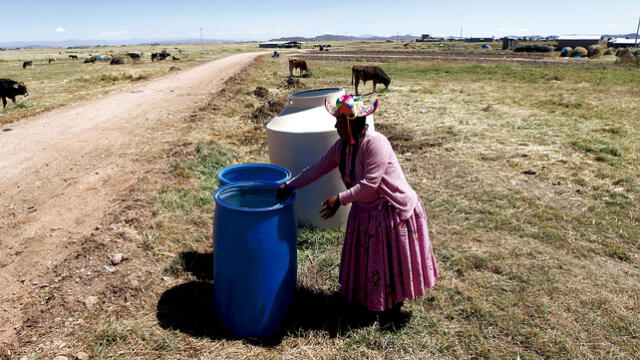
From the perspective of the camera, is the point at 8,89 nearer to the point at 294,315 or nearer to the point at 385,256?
the point at 294,315

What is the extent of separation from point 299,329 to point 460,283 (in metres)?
1.55

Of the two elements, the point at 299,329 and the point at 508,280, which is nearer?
the point at 299,329

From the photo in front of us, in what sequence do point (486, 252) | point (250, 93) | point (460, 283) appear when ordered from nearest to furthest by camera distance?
point (460, 283) → point (486, 252) → point (250, 93)

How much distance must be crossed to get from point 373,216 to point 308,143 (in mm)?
1474

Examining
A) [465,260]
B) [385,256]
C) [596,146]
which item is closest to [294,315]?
[385,256]

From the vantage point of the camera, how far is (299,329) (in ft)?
9.84

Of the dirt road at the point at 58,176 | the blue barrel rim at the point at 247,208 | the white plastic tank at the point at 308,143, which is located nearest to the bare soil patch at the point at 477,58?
the dirt road at the point at 58,176

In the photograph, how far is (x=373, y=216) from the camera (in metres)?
2.76

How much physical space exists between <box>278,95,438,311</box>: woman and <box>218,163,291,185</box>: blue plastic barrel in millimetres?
490

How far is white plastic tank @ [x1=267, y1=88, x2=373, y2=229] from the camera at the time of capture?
13.2ft

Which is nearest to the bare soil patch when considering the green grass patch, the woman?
the green grass patch

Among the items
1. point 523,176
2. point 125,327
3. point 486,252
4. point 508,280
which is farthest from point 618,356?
point 523,176

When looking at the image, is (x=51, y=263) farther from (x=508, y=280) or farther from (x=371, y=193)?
(x=508, y=280)

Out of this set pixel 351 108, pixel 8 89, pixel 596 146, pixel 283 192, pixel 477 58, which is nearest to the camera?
pixel 351 108
